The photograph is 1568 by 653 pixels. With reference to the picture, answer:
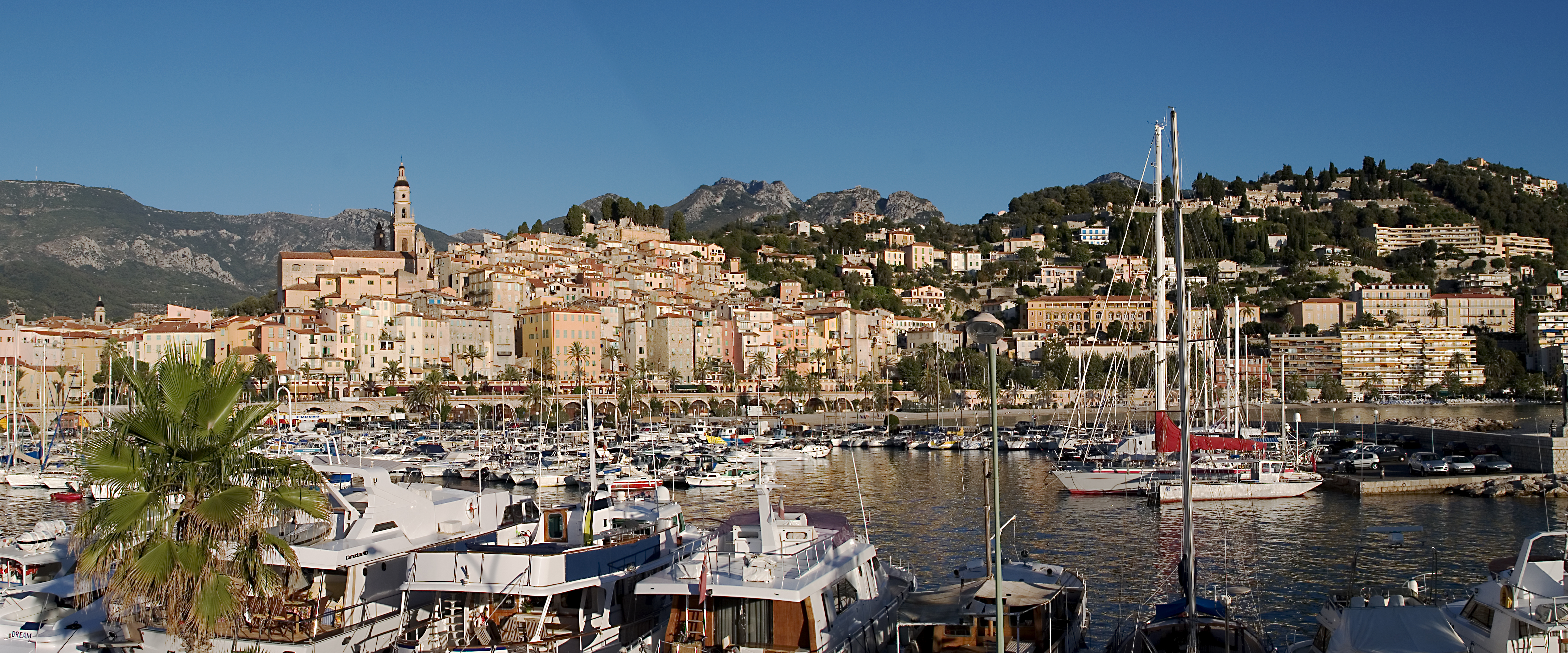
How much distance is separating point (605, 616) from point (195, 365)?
5.11m

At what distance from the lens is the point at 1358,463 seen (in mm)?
42562

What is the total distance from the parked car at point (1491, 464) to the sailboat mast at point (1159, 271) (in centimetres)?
1233

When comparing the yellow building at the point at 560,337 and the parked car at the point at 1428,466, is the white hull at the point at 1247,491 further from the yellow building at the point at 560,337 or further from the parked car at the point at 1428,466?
the yellow building at the point at 560,337

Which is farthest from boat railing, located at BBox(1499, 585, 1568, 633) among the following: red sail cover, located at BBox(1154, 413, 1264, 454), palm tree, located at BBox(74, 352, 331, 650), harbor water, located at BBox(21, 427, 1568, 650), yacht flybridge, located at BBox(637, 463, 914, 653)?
red sail cover, located at BBox(1154, 413, 1264, 454)

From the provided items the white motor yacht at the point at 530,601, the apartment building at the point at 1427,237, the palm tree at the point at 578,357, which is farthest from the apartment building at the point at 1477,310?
the white motor yacht at the point at 530,601

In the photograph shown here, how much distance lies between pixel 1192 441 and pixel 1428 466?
9950mm

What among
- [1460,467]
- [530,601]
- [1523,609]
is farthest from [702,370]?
[1523,609]

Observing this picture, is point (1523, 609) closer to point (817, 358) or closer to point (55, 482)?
point (55, 482)

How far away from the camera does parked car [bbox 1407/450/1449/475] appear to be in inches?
1575

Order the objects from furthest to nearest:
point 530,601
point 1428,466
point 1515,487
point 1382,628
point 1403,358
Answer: point 1403,358 → point 1428,466 → point 1515,487 → point 530,601 → point 1382,628

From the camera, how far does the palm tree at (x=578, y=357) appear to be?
297ft

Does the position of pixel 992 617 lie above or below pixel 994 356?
below

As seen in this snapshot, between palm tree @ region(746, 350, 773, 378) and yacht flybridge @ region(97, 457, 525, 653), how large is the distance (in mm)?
84998

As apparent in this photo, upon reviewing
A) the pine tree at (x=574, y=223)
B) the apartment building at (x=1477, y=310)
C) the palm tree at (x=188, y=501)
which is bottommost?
the palm tree at (x=188, y=501)
